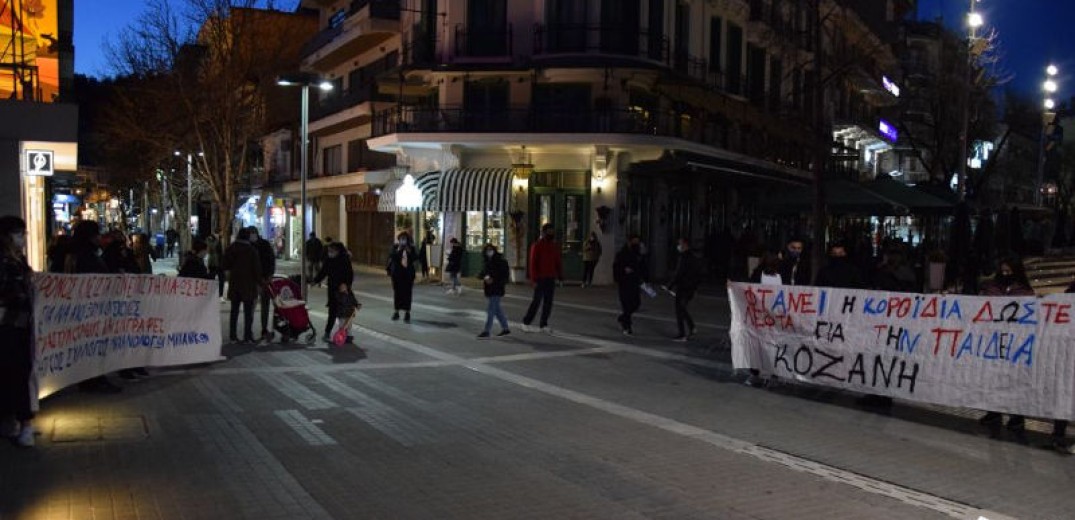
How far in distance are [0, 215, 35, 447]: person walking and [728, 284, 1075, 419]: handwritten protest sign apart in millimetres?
7838

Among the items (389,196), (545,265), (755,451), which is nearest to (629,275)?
(545,265)

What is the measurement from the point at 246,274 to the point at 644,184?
18143 millimetres

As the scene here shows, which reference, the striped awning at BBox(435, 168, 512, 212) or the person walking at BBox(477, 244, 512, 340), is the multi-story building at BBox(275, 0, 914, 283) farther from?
the person walking at BBox(477, 244, 512, 340)

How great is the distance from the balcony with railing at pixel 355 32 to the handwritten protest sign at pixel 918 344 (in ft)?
84.7

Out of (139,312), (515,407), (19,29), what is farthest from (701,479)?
(19,29)

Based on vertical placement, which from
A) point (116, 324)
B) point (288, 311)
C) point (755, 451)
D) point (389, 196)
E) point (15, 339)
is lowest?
point (755, 451)

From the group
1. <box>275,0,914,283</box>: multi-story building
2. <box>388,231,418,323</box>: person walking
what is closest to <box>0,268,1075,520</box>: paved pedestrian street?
<box>388,231,418,323</box>: person walking

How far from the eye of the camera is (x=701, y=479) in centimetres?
677

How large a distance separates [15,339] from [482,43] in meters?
23.3

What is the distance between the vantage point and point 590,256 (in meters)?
26.9

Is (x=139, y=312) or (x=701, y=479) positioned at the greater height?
(x=139, y=312)

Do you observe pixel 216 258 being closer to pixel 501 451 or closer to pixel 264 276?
pixel 264 276

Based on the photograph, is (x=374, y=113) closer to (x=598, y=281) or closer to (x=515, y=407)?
(x=598, y=281)

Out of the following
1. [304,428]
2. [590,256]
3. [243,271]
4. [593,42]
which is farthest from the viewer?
[593,42]
